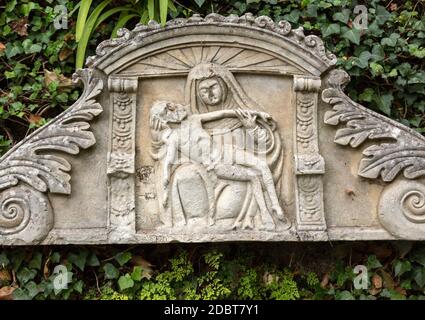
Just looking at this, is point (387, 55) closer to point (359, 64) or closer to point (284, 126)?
point (359, 64)

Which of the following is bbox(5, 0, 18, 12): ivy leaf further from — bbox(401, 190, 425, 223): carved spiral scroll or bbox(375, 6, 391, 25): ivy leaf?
bbox(401, 190, 425, 223): carved spiral scroll

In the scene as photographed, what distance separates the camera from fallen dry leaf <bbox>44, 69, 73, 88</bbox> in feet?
14.5

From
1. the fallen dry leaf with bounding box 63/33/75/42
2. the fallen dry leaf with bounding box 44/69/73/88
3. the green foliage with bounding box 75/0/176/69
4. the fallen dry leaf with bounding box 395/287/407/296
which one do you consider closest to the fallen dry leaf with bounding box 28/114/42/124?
the fallen dry leaf with bounding box 44/69/73/88

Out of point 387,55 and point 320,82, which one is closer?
point 320,82

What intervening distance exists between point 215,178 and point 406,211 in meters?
1.20

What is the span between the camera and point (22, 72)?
4480mm

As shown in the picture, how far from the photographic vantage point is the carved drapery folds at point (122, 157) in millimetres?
3910

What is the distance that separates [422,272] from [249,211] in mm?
1218

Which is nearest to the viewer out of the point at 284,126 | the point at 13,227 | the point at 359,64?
the point at 13,227

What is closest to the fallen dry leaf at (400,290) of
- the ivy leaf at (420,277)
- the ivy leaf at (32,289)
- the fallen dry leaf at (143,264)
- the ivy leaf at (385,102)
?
the ivy leaf at (420,277)

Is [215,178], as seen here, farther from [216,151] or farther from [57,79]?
[57,79]

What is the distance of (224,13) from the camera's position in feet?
15.4

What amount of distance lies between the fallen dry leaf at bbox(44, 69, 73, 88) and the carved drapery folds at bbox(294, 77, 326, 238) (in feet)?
5.18

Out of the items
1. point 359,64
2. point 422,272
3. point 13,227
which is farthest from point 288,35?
point 13,227
